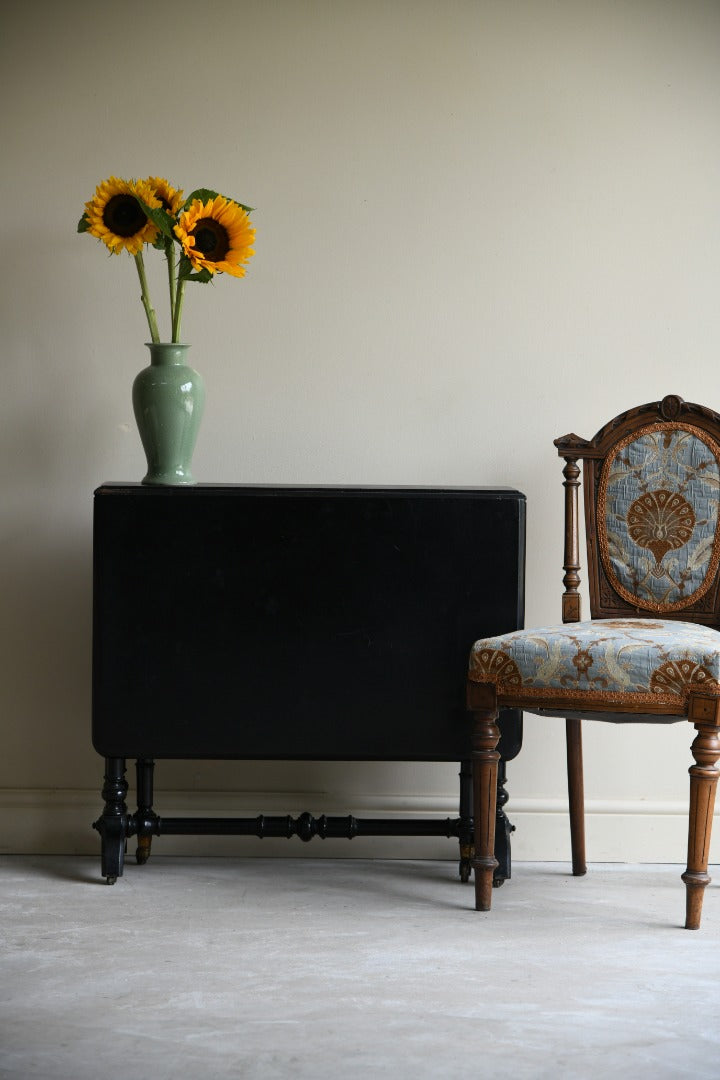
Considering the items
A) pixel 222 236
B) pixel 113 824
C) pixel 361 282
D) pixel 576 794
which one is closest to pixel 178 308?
pixel 222 236

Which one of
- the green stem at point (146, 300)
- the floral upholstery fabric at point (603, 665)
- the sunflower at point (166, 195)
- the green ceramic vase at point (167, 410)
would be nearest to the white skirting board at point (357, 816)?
the floral upholstery fabric at point (603, 665)

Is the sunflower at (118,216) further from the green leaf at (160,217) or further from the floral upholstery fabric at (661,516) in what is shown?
the floral upholstery fabric at (661,516)

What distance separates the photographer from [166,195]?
231 centimetres

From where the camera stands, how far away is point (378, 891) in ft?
7.54

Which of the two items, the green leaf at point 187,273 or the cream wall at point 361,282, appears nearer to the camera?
the green leaf at point 187,273

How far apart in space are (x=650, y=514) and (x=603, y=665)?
0.46 m

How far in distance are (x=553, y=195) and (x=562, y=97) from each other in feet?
→ 0.72

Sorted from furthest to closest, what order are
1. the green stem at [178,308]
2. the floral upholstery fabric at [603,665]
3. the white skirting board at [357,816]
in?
the white skirting board at [357,816] → the green stem at [178,308] → the floral upholstery fabric at [603,665]

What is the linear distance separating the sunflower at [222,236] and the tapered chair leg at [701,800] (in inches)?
49.3

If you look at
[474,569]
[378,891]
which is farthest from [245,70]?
[378,891]

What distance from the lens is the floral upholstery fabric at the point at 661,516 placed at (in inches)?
91.4

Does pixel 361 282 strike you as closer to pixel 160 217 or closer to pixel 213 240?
pixel 213 240

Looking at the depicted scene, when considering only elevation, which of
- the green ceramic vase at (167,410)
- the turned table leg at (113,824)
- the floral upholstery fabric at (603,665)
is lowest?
the turned table leg at (113,824)

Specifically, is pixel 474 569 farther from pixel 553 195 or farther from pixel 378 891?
pixel 553 195
